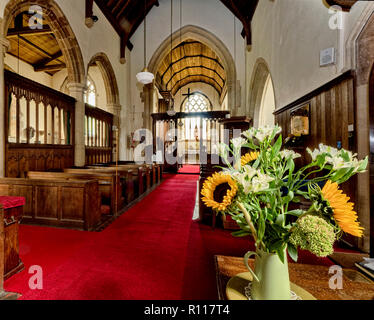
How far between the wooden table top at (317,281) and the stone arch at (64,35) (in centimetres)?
582

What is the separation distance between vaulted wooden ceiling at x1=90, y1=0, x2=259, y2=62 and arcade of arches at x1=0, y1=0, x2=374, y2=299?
55mm

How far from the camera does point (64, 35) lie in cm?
541

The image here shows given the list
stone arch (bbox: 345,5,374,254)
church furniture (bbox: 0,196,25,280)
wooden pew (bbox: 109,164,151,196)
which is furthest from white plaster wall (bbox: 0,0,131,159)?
stone arch (bbox: 345,5,374,254)

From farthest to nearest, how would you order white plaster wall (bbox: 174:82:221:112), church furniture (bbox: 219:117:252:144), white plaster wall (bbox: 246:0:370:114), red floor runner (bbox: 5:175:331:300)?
white plaster wall (bbox: 174:82:221:112) → church furniture (bbox: 219:117:252:144) → white plaster wall (bbox: 246:0:370:114) → red floor runner (bbox: 5:175:331:300)

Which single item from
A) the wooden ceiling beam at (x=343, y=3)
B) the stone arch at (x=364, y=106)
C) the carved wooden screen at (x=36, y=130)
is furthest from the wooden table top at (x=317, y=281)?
the carved wooden screen at (x=36, y=130)

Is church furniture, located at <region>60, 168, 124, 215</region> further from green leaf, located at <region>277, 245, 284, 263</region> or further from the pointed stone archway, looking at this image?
green leaf, located at <region>277, 245, 284, 263</region>

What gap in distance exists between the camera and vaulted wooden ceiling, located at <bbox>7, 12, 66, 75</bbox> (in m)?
5.95

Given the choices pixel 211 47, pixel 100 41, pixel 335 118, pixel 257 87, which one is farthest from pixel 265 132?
pixel 211 47

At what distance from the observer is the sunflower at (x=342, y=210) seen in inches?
22.1

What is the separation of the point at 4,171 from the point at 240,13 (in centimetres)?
860

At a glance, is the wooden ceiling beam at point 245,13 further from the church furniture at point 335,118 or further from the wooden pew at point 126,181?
the wooden pew at point 126,181

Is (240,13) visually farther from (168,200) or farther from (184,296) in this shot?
(184,296)

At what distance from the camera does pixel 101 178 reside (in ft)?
12.0
